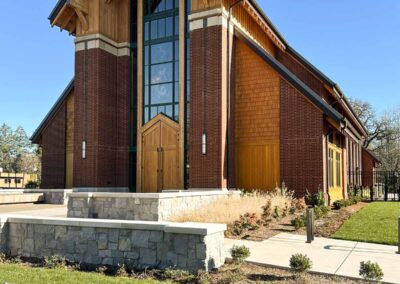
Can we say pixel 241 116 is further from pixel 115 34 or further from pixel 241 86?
pixel 115 34

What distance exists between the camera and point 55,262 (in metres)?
7.97

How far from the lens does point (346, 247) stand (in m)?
8.84

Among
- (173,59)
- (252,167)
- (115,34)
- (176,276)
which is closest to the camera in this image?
(176,276)

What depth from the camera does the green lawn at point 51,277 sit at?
20.8 feet

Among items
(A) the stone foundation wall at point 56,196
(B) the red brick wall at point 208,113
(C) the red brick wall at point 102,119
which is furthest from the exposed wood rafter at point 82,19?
(A) the stone foundation wall at point 56,196

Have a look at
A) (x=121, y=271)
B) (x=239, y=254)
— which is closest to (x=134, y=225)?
(x=121, y=271)

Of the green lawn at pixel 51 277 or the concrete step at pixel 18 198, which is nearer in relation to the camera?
the green lawn at pixel 51 277

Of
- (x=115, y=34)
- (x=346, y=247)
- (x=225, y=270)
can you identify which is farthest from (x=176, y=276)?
(x=115, y=34)

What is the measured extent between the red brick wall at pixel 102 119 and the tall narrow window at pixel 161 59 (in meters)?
1.40

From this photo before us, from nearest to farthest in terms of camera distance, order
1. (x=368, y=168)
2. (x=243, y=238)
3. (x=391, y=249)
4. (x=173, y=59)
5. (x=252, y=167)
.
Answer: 1. (x=391, y=249)
2. (x=243, y=238)
3. (x=252, y=167)
4. (x=173, y=59)
5. (x=368, y=168)

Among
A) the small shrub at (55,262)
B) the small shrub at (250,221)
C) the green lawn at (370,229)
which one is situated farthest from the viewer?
the small shrub at (250,221)

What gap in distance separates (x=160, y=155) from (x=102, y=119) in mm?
3511

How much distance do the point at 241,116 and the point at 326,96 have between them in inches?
266

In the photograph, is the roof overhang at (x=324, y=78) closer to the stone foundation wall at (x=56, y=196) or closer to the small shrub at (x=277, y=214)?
the small shrub at (x=277, y=214)
